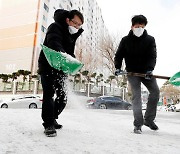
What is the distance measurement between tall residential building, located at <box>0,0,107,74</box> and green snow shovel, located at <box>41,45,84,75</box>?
2969cm

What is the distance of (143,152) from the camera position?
1.97 meters

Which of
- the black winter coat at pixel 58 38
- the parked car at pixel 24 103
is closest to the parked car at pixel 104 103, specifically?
the parked car at pixel 24 103

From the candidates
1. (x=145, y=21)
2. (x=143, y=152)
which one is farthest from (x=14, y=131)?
(x=145, y=21)

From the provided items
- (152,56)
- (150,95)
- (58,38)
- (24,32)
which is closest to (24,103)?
(150,95)

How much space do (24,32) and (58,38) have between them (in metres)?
35.3

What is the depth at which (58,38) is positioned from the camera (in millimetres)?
2646

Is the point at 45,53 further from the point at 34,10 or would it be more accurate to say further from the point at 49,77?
the point at 34,10

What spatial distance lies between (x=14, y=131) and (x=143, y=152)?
136cm

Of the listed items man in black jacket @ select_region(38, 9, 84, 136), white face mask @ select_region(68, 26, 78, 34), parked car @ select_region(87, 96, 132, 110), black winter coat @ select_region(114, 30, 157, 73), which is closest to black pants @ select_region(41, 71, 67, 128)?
man in black jacket @ select_region(38, 9, 84, 136)

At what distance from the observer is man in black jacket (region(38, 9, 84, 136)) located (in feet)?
8.53

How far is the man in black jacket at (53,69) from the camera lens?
260cm

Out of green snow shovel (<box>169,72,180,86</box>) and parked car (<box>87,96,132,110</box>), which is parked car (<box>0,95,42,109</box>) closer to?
A: parked car (<box>87,96,132,110</box>)

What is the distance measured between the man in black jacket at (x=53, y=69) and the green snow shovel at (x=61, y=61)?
65 millimetres

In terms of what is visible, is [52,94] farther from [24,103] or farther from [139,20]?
[24,103]
